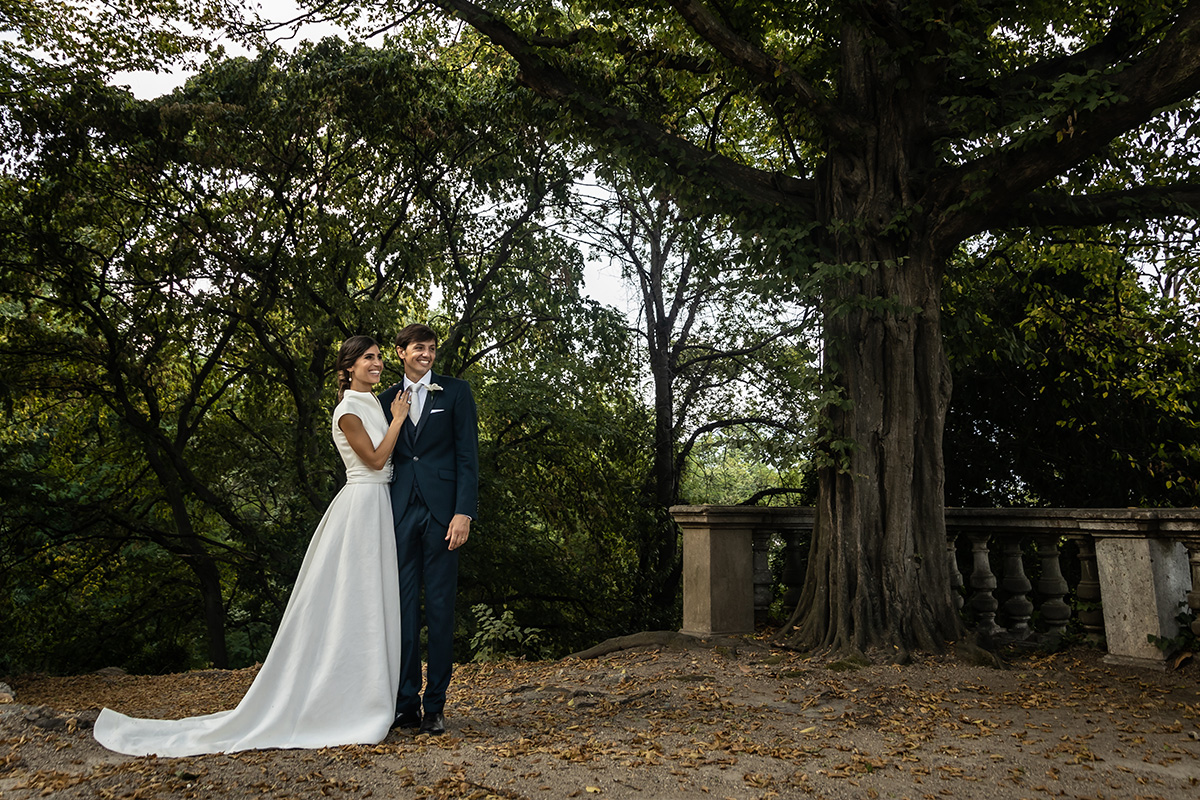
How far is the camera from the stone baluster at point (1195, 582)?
6.04m

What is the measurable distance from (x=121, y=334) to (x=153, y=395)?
1.01 meters

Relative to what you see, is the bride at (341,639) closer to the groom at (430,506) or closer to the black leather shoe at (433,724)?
the groom at (430,506)

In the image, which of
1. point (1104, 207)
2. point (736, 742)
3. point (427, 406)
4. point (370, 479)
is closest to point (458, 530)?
point (370, 479)

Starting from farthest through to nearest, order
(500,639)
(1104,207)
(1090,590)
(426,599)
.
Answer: (500,639) < (1104,207) < (1090,590) < (426,599)

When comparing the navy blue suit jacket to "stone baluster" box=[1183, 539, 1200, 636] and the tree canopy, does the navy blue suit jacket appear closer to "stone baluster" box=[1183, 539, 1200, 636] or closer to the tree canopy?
the tree canopy

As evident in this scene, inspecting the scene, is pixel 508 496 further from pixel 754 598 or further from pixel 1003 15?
pixel 1003 15

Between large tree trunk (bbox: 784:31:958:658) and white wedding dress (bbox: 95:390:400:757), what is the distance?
3.81 metres

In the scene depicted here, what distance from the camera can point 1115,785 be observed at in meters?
3.73

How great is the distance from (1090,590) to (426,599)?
208 inches

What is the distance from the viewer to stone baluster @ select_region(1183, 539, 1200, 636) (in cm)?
604

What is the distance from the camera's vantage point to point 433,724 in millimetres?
4508

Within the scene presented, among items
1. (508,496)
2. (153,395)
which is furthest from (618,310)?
(153,395)

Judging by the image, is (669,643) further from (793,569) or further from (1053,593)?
(1053,593)

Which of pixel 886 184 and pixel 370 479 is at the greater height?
pixel 886 184
